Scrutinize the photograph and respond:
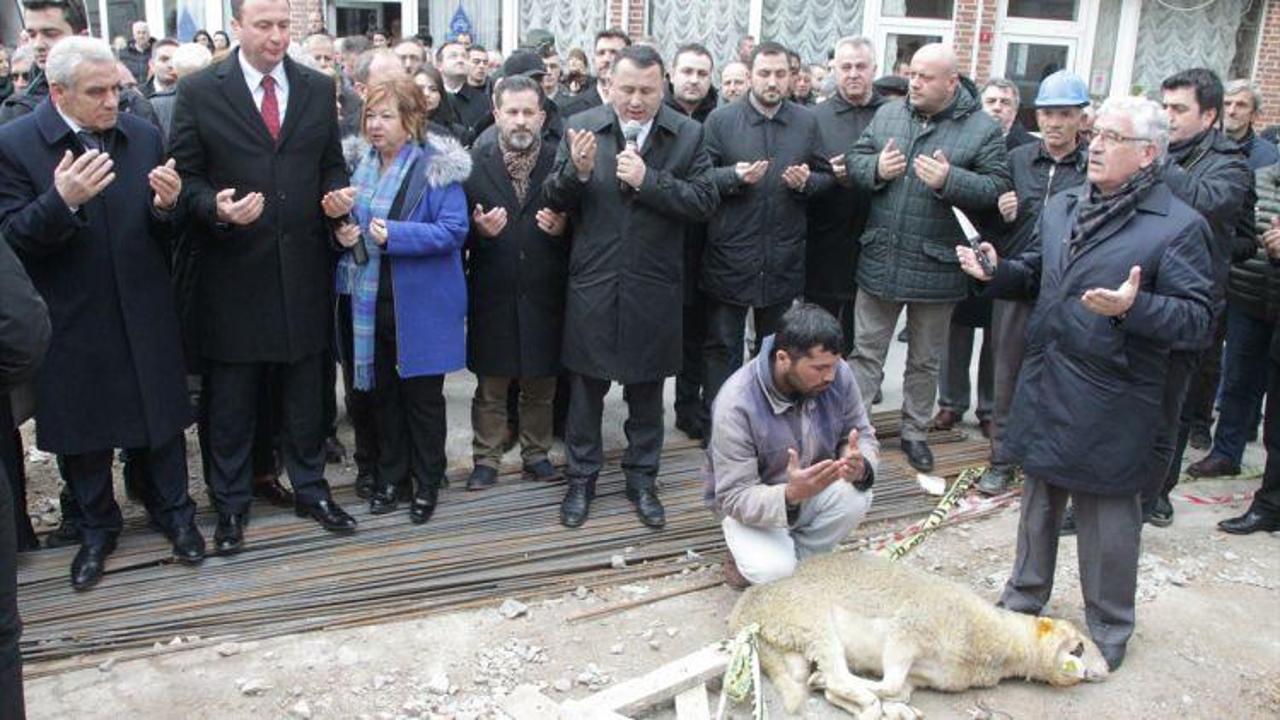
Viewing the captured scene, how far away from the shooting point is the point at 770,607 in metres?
3.86

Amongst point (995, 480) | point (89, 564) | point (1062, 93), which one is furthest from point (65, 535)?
point (1062, 93)

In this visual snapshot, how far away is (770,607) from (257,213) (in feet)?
8.22

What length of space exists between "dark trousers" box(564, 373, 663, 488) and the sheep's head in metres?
1.90

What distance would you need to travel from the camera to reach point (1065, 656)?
3.81 m

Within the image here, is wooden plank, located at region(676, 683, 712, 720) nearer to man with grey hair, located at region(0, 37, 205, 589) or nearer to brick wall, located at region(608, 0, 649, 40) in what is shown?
man with grey hair, located at region(0, 37, 205, 589)

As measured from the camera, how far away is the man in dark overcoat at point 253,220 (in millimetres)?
4230

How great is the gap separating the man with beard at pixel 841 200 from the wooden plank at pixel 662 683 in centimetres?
289

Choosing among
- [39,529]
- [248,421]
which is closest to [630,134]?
[248,421]

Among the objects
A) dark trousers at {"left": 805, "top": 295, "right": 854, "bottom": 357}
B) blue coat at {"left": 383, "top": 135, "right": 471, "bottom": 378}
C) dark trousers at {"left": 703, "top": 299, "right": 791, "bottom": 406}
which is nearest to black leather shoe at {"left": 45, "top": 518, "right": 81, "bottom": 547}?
blue coat at {"left": 383, "top": 135, "right": 471, "bottom": 378}

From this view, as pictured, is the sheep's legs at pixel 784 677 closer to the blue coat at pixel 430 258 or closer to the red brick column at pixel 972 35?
the blue coat at pixel 430 258

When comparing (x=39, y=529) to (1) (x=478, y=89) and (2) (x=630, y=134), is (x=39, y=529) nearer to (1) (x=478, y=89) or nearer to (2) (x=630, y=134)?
(2) (x=630, y=134)

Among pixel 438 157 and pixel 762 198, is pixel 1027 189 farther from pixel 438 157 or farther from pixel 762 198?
pixel 438 157

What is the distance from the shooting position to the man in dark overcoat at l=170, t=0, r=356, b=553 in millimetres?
4230

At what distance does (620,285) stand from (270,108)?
5.45 ft
